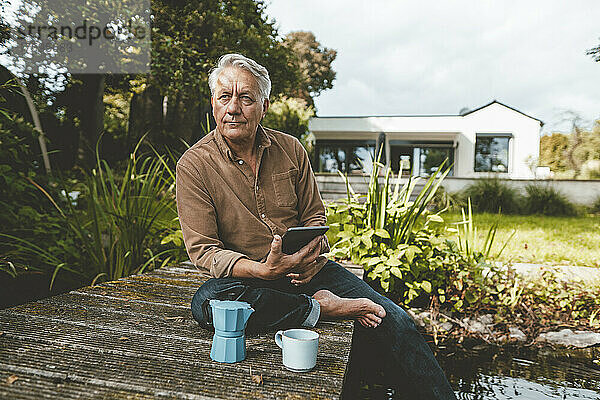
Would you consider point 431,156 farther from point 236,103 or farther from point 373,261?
point 236,103

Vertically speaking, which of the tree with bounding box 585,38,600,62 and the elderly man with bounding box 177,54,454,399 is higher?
the tree with bounding box 585,38,600,62

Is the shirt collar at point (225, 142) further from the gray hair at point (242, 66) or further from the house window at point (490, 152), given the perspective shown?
the house window at point (490, 152)

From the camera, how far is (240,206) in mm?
1723

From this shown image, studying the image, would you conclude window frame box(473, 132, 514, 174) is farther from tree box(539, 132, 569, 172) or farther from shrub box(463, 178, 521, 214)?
shrub box(463, 178, 521, 214)

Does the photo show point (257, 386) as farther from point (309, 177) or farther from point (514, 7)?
point (514, 7)

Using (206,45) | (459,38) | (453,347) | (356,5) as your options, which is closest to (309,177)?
(453,347)

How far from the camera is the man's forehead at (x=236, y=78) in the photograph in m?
1.70

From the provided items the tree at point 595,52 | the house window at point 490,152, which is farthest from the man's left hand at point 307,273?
the house window at point 490,152

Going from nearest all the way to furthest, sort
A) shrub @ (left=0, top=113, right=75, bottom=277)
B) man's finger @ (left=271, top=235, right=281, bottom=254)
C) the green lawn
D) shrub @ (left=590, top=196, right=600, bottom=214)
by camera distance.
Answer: man's finger @ (left=271, top=235, right=281, bottom=254)
shrub @ (left=0, top=113, right=75, bottom=277)
the green lawn
shrub @ (left=590, top=196, right=600, bottom=214)

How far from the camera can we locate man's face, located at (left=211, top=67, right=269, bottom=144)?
170 centimetres

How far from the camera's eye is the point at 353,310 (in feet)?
5.63

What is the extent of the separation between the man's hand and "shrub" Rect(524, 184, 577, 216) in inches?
312

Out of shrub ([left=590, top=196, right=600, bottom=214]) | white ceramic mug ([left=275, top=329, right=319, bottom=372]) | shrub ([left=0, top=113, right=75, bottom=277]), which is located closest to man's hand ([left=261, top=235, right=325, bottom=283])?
white ceramic mug ([left=275, top=329, right=319, bottom=372])

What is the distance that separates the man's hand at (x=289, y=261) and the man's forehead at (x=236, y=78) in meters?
0.62
